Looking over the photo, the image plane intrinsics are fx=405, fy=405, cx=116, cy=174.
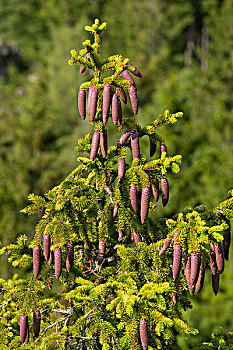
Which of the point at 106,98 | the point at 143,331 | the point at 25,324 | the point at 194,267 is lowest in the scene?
the point at 143,331

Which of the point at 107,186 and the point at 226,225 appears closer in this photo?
the point at 226,225

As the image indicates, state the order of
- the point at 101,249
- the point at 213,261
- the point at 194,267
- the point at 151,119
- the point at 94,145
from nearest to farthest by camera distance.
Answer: the point at 194,267 < the point at 213,261 < the point at 94,145 < the point at 101,249 < the point at 151,119

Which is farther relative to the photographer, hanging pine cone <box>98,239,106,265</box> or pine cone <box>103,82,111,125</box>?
hanging pine cone <box>98,239,106,265</box>

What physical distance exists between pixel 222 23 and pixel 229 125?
785cm

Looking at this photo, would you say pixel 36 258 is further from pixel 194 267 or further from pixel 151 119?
pixel 151 119

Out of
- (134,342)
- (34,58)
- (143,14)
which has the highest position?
(34,58)

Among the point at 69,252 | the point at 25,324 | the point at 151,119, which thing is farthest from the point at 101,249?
the point at 151,119

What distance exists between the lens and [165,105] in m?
15.9

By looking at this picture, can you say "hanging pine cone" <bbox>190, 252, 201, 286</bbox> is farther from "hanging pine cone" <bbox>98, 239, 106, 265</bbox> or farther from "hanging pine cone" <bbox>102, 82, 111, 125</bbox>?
"hanging pine cone" <bbox>102, 82, 111, 125</bbox>

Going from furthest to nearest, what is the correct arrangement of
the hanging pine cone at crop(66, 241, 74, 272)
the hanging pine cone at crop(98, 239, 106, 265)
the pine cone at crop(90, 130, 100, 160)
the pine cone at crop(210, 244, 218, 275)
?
1. the hanging pine cone at crop(98, 239, 106, 265)
2. the pine cone at crop(90, 130, 100, 160)
3. the hanging pine cone at crop(66, 241, 74, 272)
4. the pine cone at crop(210, 244, 218, 275)

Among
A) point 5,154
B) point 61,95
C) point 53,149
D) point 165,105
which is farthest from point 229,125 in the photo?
point 61,95

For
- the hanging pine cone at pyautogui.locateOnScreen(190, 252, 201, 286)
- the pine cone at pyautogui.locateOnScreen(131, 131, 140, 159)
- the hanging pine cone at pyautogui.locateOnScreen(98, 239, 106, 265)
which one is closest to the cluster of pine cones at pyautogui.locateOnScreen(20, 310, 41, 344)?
the hanging pine cone at pyautogui.locateOnScreen(98, 239, 106, 265)

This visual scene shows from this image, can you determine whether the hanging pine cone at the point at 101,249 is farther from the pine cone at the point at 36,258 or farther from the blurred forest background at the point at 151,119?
the blurred forest background at the point at 151,119

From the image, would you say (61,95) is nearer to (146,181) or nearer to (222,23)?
(222,23)
